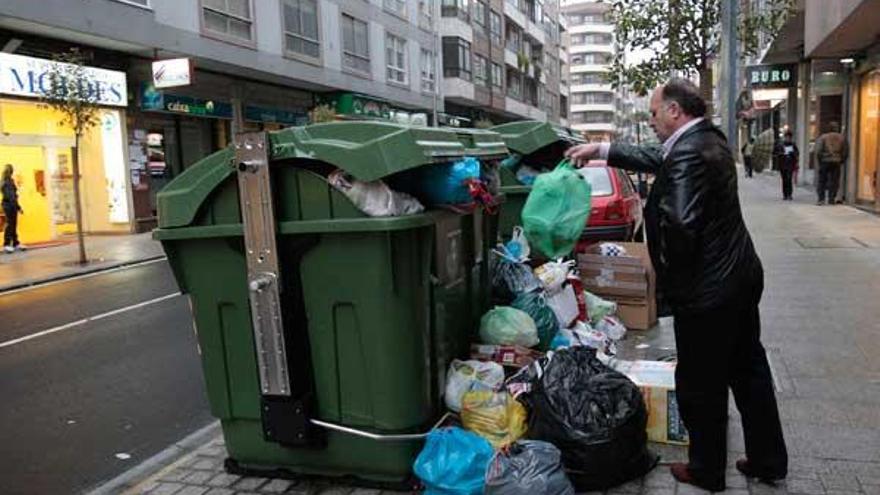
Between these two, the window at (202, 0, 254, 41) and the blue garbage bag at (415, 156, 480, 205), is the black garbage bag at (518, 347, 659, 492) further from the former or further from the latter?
the window at (202, 0, 254, 41)

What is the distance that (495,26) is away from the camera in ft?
159

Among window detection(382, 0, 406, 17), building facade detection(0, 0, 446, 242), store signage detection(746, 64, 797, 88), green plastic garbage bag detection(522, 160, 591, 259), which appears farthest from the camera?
window detection(382, 0, 406, 17)

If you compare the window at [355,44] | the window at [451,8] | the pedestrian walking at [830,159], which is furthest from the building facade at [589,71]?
the pedestrian walking at [830,159]

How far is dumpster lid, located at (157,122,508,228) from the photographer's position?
3275 millimetres

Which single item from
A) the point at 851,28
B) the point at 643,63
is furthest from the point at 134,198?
the point at 851,28

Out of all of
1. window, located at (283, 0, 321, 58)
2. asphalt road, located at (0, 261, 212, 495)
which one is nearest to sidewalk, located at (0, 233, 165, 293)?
asphalt road, located at (0, 261, 212, 495)

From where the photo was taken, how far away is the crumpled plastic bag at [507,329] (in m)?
4.48

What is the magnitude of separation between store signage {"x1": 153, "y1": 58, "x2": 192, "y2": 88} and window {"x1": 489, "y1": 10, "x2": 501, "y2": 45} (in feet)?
105

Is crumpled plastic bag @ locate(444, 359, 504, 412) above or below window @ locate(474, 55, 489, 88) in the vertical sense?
below

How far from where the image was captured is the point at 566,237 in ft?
15.5

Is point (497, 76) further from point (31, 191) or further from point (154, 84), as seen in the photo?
point (31, 191)

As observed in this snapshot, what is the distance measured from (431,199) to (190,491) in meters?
1.83

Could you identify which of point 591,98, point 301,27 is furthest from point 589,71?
point 301,27

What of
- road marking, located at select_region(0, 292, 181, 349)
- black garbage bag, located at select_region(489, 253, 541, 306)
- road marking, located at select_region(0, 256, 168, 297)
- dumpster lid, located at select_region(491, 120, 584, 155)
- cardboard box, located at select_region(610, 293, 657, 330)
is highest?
dumpster lid, located at select_region(491, 120, 584, 155)
